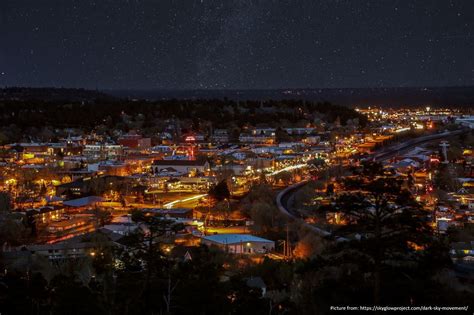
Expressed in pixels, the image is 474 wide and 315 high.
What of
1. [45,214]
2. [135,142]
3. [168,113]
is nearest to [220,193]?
[45,214]

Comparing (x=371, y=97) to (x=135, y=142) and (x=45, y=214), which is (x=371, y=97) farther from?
(x=45, y=214)

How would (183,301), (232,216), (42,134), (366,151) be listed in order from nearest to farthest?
(183,301), (232,216), (366,151), (42,134)

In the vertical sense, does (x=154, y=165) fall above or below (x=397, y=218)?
below

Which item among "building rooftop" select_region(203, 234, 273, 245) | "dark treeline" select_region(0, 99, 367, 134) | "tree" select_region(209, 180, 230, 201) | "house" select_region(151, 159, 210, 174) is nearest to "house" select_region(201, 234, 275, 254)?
"building rooftop" select_region(203, 234, 273, 245)

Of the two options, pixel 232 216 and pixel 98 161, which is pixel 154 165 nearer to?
pixel 98 161

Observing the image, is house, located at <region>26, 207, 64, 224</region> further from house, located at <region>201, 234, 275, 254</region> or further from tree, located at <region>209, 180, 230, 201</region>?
house, located at <region>201, 234, 275, 254</region>

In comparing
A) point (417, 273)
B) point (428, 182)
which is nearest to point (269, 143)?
point (428, 182)
